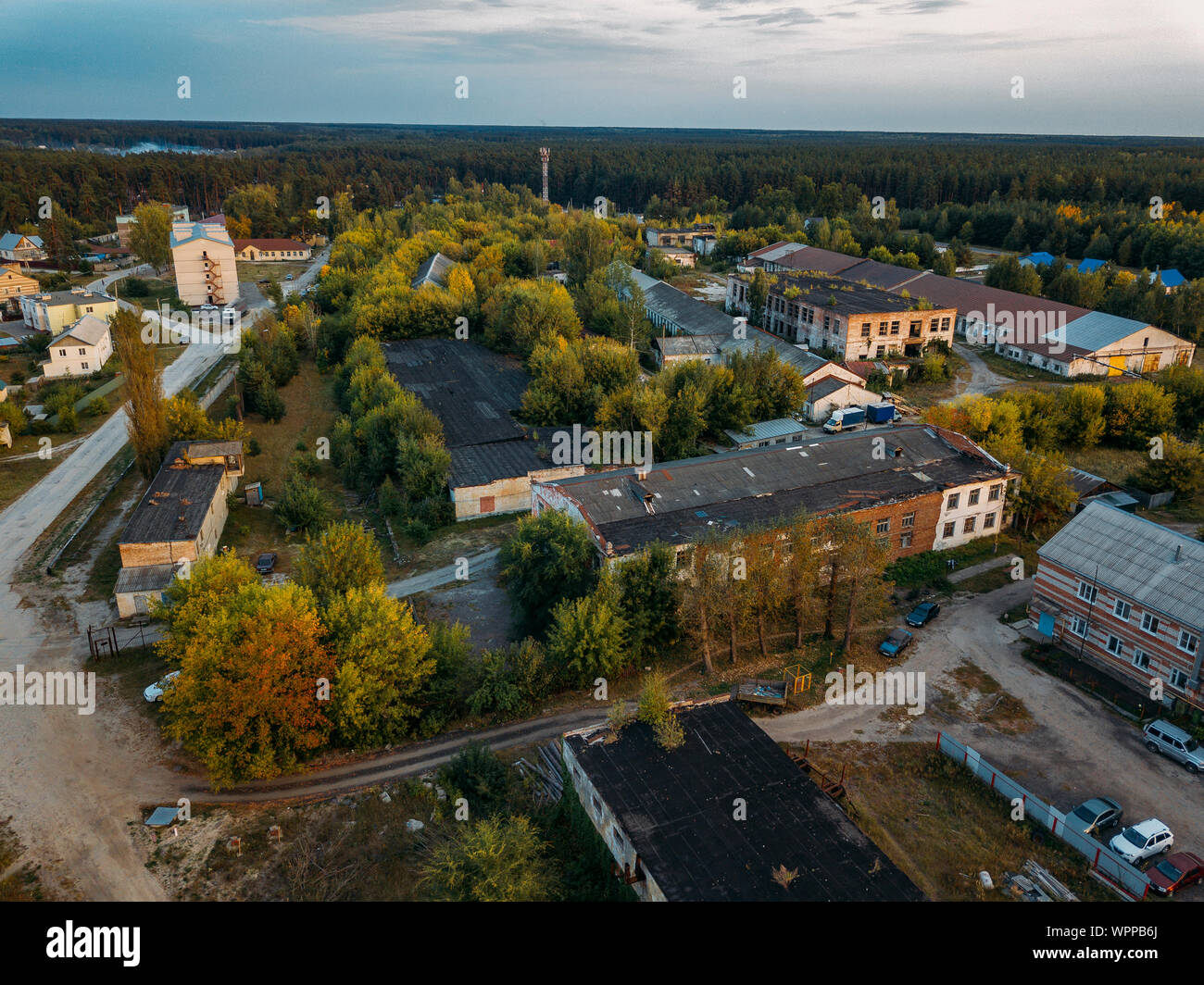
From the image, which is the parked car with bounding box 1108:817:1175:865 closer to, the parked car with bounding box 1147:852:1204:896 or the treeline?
the parked car with bounding box 1147:852:1204:896

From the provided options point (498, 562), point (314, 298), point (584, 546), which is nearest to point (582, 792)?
point (584, 546)

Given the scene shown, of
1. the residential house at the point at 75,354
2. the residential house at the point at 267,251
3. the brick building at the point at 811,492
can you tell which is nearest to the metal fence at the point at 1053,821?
the brick building at the point at 811,492

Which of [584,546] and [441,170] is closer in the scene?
[584,546]

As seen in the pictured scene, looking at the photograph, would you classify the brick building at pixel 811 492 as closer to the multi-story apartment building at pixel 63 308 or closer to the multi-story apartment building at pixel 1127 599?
the multi-story apartment building at pixel 1127 599

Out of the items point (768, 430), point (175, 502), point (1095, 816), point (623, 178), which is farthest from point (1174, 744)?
point (623, 178)

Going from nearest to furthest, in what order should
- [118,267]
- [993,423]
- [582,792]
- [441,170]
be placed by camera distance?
[582,792] → [993,423] → [118,267] → [441,170]

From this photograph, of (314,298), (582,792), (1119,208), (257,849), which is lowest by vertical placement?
(257,849)

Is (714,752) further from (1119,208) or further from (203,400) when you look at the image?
(1119,208)
